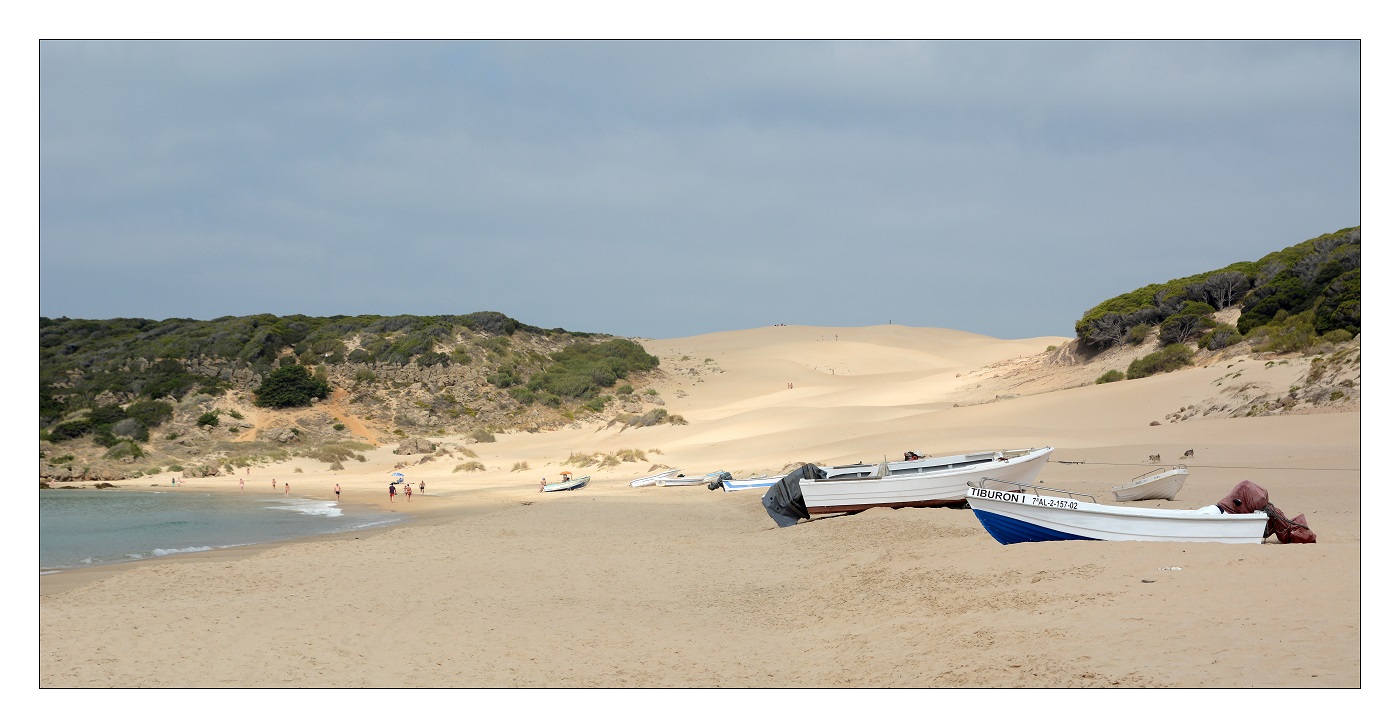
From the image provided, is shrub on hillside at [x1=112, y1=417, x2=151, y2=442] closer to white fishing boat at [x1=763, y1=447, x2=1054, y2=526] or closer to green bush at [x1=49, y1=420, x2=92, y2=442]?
green bush at [x1=49, y1=420, x2=92, y2=442]

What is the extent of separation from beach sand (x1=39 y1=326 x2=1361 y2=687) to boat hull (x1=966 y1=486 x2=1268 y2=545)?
46cm

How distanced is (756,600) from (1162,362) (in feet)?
121

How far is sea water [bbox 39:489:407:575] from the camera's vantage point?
20.1m

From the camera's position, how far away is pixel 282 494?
37531 millimetres

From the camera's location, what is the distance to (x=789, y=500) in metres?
20.1

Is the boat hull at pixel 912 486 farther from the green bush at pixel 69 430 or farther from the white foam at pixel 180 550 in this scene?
the green bush at pixel 69 430

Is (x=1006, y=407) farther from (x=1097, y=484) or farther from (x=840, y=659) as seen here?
(x=840, y=659)

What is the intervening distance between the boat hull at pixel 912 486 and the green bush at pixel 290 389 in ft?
151

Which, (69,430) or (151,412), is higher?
(151,412)

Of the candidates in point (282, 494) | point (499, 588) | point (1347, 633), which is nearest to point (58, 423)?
point (282, 494)

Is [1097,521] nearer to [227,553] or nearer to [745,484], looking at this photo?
[227,553]

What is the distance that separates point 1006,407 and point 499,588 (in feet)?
101

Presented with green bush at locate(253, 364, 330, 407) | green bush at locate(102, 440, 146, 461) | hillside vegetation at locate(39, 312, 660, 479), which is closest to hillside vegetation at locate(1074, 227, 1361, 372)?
hillside vegetation at locate(39, 312, 660, 479)

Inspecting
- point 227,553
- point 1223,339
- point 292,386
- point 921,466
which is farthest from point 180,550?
point 292,386
